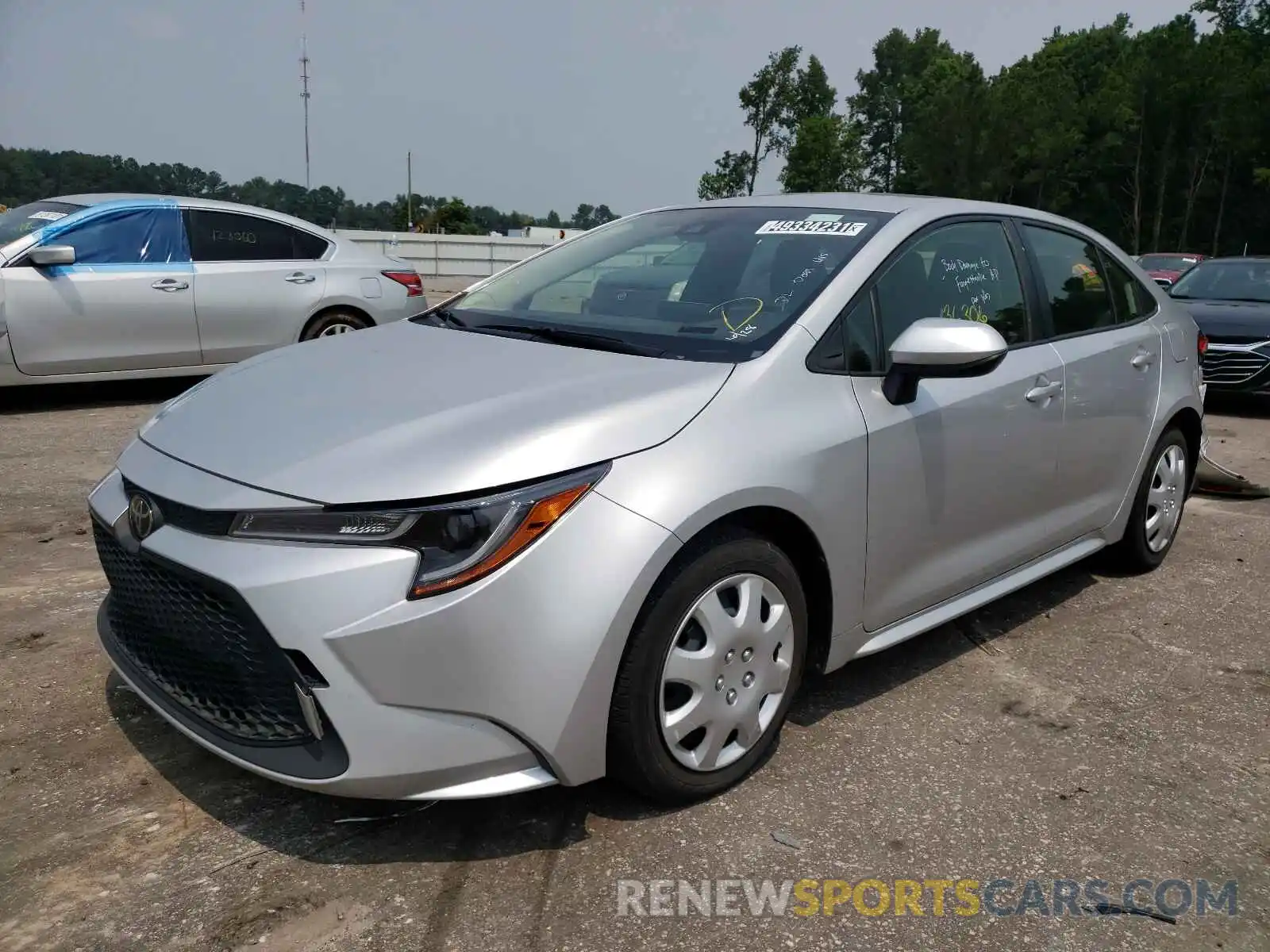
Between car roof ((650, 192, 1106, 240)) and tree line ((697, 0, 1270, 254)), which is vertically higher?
tree line ((697, 0, 1270, 254))

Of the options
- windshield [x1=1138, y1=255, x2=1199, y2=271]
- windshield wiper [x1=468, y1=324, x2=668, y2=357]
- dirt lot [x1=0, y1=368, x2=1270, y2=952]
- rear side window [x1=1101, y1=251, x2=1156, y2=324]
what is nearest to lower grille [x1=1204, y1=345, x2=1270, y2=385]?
rear side window [x1=1101, y1=251, x2=1156, y2=324]

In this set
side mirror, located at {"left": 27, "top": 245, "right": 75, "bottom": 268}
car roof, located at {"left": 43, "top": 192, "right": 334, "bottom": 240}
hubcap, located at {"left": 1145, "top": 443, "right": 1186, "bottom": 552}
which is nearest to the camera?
hubcap, located at {"left": 1145, "top": 443, "right": 1186, "bottom": 552}

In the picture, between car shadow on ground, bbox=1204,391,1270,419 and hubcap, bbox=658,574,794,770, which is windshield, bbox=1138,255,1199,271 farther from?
hubcap, bbox=658,574,794,770

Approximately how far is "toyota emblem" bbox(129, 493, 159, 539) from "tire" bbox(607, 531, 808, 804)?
1116 mm

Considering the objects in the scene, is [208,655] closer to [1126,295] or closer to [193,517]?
[193,517]

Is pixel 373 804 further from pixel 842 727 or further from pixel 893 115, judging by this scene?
pixel 893 115

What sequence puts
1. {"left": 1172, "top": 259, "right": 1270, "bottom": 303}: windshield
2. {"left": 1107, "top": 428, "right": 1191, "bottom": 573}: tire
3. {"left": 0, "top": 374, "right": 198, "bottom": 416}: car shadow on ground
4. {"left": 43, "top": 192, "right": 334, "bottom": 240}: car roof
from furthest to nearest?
{"left": 1172, "top": 259, "right": 1270, "bottom": 303}: windshield → {"left": 0, "top": 374, "right": 198, "bottom": 416}: car shadow on ground → {"left": 43, "top": 192, "right": 334, "bottom": 240}: car roof → {"left": 1107, "top": 428, "right": 1191, "bottom": 573}: tire

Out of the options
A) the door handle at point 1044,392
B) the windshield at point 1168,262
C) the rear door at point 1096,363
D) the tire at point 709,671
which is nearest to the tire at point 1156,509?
the rear door at point 1096,363

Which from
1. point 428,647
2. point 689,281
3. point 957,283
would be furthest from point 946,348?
point 428,647

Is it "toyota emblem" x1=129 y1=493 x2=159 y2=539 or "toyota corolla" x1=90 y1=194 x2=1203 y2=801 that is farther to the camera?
"toyota emblem" x1=129 y1=493 x2=159 y2=539

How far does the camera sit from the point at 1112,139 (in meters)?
53.0

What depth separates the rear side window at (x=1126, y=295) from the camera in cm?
417

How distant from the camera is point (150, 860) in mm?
2328

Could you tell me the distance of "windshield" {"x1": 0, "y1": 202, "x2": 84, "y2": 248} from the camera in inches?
281
